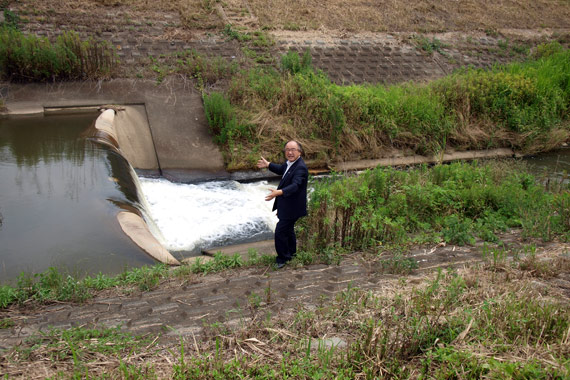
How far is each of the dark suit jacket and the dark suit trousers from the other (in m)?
0.11

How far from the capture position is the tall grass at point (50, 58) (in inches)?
427

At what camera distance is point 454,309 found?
12.4ft

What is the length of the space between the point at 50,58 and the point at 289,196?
8.71m

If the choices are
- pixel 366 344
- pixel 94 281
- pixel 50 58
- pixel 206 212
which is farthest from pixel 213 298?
pixel 50 58

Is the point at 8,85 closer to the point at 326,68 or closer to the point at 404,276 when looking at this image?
the point at 326,68

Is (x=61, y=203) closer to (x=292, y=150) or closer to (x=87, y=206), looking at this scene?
(x=87, y=206)

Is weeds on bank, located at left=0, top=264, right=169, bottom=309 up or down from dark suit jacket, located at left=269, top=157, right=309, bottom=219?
down

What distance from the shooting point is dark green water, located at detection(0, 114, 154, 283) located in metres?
5.75

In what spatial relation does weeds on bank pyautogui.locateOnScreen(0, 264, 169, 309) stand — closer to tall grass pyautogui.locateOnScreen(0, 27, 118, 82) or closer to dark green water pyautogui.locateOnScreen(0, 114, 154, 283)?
dark green water pyautogui.locateOnScreen(0, 114, 154, 283)

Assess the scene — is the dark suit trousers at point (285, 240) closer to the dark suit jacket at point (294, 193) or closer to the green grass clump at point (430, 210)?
the dark suit jacket at point (294, 193)

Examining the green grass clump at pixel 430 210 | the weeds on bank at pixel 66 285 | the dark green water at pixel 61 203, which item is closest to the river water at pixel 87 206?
the dark green water at pixel 61 203

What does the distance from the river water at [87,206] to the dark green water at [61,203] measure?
0.04 feet

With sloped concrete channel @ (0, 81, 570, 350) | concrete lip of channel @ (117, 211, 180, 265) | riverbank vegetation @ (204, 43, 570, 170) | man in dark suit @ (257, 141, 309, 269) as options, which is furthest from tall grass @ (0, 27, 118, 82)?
man in dark suit @ (257, 141, 309, 269)

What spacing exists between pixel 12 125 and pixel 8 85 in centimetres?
173
